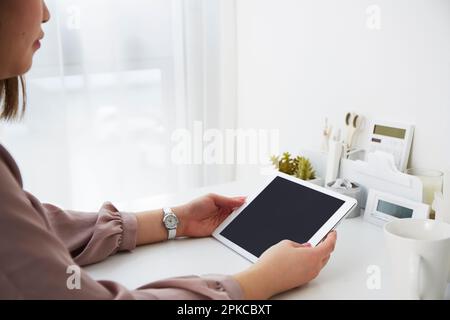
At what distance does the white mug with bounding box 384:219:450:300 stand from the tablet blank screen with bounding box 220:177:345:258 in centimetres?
17

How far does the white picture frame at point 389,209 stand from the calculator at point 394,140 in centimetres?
12

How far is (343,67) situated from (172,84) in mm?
755

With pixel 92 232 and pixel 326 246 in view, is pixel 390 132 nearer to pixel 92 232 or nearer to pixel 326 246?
pixel 326 246

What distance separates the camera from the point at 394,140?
4.07ft

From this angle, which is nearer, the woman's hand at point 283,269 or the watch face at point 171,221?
the woman's hand at point 283,269

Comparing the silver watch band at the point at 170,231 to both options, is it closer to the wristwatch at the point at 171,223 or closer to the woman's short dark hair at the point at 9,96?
the wristwatch at the point at 171,223

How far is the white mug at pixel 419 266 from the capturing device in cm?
80

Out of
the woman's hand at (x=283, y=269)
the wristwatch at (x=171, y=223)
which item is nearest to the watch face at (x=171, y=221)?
the wristwatch at (x=171, y=223)

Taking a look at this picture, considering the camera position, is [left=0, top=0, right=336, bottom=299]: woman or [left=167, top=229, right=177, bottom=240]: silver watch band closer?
[left=0, top=0, right=336, bottom=299]: woman

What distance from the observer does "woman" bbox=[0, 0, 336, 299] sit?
0.66 meters

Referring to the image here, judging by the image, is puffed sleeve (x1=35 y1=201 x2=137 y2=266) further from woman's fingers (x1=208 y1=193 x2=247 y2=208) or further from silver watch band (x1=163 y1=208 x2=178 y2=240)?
woman's fingers (x1=208 y1=193 x2=247 y2=208)

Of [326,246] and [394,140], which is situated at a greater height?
[394,140]

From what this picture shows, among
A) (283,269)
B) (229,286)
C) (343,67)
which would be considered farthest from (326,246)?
(343,67)

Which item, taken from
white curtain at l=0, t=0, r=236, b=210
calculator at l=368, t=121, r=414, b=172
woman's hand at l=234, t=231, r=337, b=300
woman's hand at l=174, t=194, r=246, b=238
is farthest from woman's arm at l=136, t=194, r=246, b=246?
white curtain at l=0, t=0, r=236, b=210
